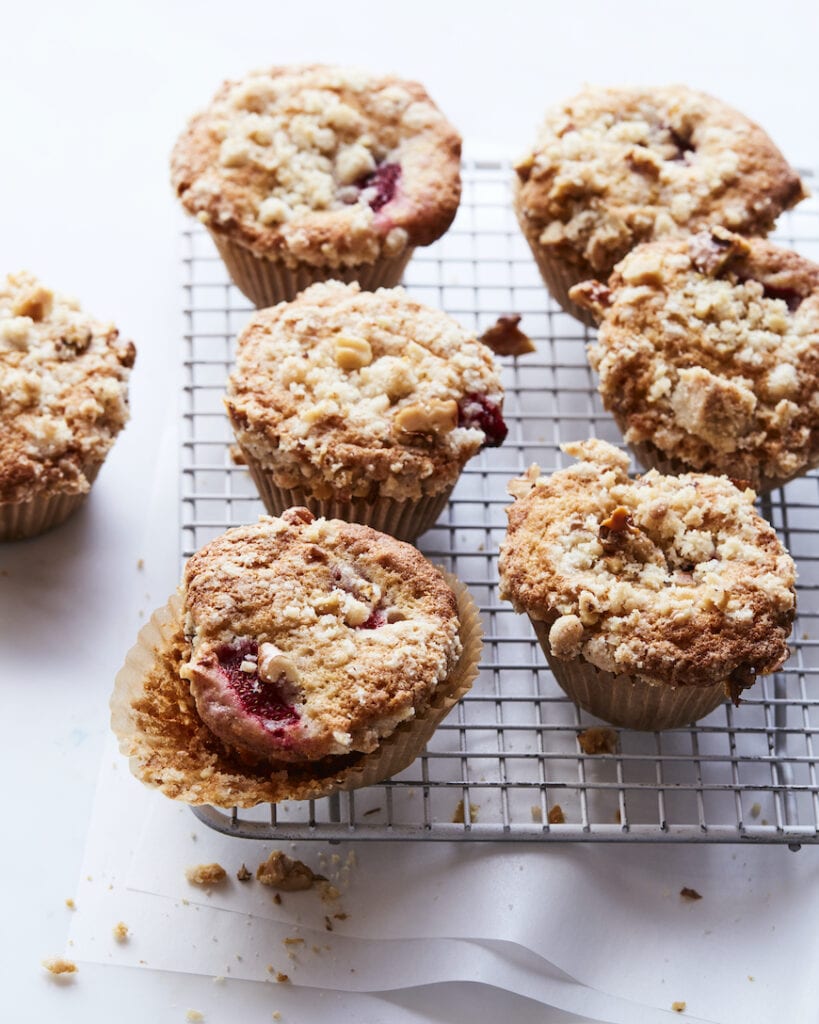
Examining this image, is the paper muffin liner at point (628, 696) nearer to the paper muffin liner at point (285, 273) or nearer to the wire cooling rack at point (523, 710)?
the wire cooling rack at point (523, 710)

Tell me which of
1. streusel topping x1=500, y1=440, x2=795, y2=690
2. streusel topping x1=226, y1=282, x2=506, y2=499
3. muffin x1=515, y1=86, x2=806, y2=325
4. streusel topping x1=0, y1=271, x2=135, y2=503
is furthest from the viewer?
muffin x1=515, y1=86, x2=806, y2=325

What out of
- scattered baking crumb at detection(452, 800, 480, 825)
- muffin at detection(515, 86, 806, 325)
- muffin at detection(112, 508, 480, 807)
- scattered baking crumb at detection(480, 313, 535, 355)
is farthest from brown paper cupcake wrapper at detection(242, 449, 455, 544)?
muffin at detection(515, 86, 806, 325)

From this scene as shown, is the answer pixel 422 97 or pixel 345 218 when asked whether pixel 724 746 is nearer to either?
pixel 345 218

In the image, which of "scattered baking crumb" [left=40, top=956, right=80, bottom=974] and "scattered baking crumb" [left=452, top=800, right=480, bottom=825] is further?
"scattered baking crumb" [left=452, top=800, right=480, bottom=825]

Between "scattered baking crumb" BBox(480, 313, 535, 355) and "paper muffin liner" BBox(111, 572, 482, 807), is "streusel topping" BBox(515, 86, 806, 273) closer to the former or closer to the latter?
"scattered baking crumb" BBox(480, 313, 535, 355)

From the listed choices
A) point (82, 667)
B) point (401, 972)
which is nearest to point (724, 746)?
point (401, 972)
